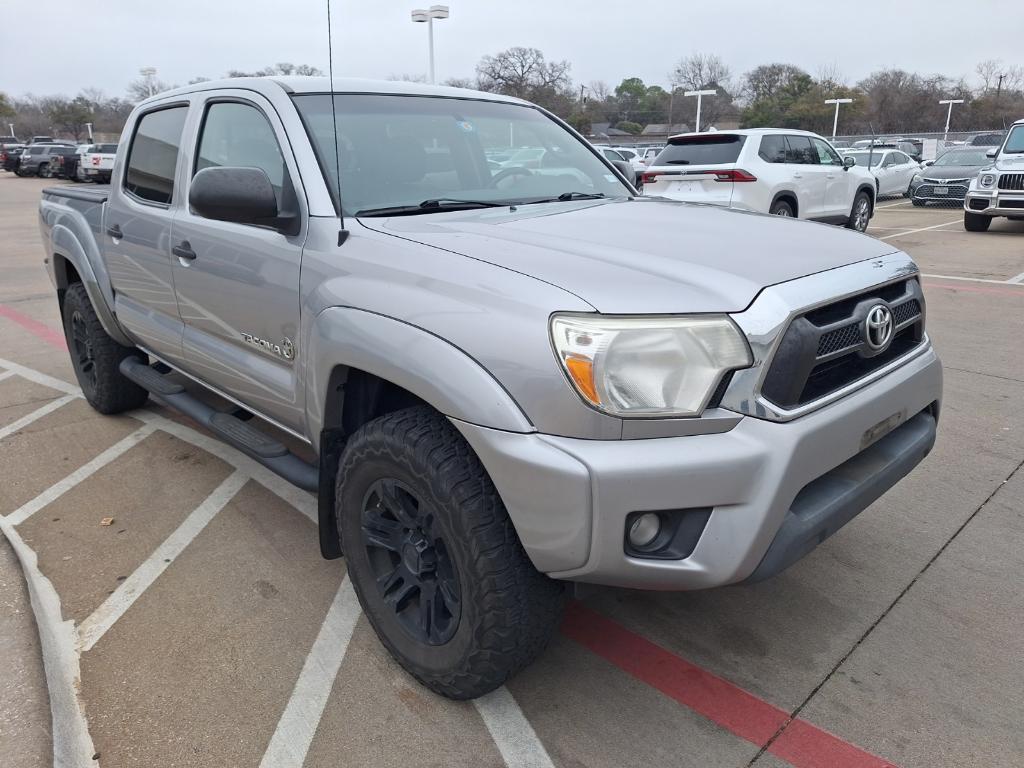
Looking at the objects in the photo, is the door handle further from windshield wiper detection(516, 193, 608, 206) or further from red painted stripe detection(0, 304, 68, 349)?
red painted stripe detection(0, 304, 68, 349)

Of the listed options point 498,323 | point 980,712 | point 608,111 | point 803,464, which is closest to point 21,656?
point 498,323

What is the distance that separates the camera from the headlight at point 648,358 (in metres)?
1.88

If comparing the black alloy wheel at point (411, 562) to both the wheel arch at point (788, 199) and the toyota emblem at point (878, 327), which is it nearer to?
the toyota emblem at point (878, 327)

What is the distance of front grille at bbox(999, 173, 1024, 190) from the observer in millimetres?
12508

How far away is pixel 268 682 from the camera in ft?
8.25

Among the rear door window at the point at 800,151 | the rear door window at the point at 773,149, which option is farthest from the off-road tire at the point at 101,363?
the rear door window at the point at 800,151

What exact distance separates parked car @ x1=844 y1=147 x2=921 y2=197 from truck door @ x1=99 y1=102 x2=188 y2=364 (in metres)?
19.4

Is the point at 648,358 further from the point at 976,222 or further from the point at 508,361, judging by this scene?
the point at 976,222

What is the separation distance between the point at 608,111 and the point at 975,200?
7323 cm

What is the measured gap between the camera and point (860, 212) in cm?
1377

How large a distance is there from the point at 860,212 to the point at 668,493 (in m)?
13.6

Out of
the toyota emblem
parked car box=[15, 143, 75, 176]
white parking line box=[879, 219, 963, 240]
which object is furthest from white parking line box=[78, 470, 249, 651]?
parked car box=[15, 143, 75, 176]

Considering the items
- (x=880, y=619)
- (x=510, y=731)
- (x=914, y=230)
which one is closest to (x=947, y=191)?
(x=914, y=230)

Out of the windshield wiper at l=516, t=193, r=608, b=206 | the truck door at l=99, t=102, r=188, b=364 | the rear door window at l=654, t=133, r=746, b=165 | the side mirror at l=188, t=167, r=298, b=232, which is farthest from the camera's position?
the rear door window at l=654, t=133, r=746, b=165
